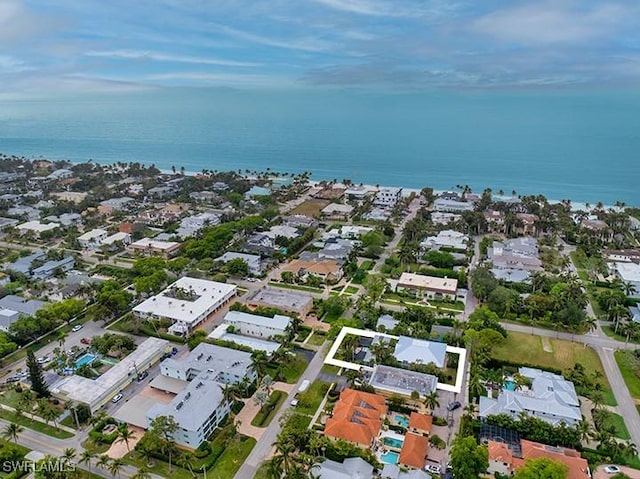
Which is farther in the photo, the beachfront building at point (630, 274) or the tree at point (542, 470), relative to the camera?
the beachfront building at point (630, 274)

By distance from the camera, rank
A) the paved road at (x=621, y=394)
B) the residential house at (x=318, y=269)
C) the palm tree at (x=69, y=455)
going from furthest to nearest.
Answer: the residential house at (x=318, y=269) → the paved road at (x=621, y=394) → the palm tree at (x=69, y=455)

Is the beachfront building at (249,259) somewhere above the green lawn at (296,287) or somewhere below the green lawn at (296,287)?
above

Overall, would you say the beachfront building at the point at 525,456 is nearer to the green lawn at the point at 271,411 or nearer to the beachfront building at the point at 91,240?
the green lawn at the point at 271,411

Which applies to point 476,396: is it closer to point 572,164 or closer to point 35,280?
point 35,280

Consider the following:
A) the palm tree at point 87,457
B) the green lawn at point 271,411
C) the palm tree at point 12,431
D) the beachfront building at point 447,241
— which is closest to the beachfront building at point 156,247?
the palm tree at point 12,431

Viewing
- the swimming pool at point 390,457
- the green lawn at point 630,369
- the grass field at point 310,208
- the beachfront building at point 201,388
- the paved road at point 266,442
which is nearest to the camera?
the paved road at point 266,442

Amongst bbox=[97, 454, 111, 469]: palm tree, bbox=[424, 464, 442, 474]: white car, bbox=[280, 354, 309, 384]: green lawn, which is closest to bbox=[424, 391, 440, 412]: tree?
bbox=[424, 464, 442, 474]: white car
